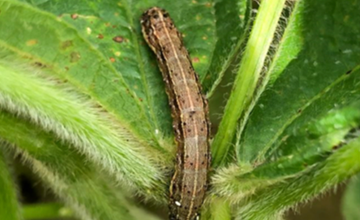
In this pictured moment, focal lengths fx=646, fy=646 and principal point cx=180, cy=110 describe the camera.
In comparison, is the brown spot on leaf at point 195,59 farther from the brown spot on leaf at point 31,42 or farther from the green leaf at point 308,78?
the brown spot on leaf at point 31,42

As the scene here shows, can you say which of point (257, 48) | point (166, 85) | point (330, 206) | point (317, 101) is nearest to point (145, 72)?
point (166, 85)

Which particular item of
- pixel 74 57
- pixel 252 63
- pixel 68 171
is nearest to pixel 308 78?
pixel 252 63

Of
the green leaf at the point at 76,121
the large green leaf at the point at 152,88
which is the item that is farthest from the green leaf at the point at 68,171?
the green leaf at the point at 76,121

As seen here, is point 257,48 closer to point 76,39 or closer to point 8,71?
point 76,39

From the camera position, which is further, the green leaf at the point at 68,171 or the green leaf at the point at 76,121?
the green leaf at the point at 68,171

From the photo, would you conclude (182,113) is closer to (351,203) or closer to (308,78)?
(308,78)

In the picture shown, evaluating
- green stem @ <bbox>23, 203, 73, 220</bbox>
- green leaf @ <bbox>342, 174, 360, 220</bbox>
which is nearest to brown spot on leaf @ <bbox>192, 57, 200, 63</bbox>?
green leaf @ <bbox>342, 174, 360, 220</bbox>
